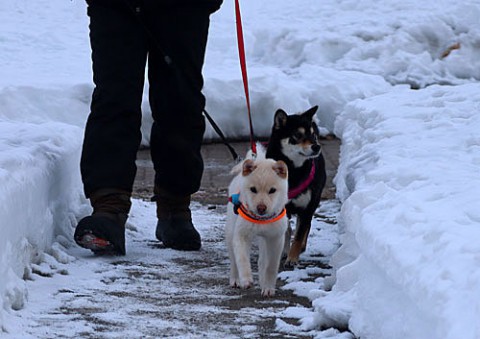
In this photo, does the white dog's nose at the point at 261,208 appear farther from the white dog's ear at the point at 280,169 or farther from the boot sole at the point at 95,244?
the boot sole at the point at 95,244

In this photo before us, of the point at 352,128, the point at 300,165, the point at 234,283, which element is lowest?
the point at 352,128

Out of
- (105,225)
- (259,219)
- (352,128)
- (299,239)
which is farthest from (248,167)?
(352,128)

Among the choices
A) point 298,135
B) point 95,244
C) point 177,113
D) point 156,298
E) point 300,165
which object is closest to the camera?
point 156,298

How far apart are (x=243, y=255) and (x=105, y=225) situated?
82cm

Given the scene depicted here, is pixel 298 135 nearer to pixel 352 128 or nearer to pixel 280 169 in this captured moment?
pixel 280 169

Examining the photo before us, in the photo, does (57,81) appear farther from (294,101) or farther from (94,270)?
(94,270)

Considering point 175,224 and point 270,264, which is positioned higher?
point 270,264

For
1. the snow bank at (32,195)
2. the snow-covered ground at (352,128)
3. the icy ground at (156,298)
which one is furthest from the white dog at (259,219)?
the snow bank at (32,195)

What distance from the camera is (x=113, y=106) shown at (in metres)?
5.62

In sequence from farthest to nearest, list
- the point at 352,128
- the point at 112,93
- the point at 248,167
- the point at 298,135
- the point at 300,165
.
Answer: the point at 352,128
the point at 298,135
the point at 300,165
the point at 112,93
the point at 248,167

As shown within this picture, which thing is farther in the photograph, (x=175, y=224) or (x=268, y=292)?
(x=175, y=224)

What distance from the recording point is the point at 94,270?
16.9 feet

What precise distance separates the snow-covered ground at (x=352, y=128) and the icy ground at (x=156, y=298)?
0.09 meters

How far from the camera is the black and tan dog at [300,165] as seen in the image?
610 centimetres
